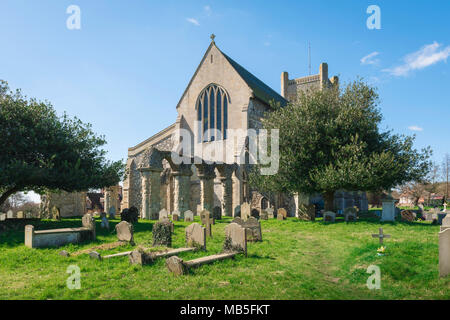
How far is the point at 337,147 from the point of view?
58.7 ft

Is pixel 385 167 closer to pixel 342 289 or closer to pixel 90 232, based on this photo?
pixel 342 289

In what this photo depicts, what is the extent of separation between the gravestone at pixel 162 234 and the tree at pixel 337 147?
994cm

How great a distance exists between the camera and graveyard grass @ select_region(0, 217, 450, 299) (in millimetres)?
5691

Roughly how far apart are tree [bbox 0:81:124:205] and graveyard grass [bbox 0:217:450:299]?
397 centimetres

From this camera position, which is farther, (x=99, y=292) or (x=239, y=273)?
(x=239, y=273)

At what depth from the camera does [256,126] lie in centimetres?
2702

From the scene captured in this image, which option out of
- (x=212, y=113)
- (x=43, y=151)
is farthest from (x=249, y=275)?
(x=212, y=113)

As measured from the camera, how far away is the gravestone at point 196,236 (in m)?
9.56

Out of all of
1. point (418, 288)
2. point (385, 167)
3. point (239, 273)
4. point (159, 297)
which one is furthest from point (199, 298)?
point (385, 167)

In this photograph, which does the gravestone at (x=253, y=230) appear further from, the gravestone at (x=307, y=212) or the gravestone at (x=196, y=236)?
the gravestone at (x=307, y=212)

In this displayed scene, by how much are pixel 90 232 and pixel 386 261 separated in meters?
10.4

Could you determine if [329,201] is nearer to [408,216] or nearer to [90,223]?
[408,216]

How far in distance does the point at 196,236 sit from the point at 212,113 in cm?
2097

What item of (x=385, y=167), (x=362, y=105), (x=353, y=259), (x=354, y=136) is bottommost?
(x=353, y=259)
